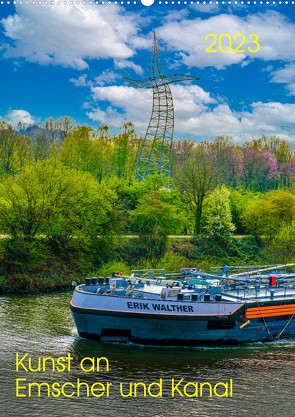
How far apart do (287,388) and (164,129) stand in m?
47.3

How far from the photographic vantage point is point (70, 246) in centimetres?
4191

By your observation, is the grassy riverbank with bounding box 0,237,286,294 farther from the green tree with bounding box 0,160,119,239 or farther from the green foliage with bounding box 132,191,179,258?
the green tree with bounding box 0,160,119,239

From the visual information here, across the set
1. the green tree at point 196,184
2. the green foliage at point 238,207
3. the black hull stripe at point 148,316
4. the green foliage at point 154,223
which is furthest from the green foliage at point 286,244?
the black hull stripe at point 148,316

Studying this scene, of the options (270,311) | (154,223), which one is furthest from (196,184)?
(270,311)

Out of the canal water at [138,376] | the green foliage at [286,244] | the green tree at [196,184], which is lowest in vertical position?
the canal water at [138,376]

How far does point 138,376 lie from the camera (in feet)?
56.2

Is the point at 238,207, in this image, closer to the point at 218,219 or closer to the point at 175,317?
the point at 218,219

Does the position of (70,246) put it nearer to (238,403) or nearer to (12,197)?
(12,197)

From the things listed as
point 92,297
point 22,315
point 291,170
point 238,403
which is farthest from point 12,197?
point 291,170

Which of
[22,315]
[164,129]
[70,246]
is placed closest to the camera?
[22,315]

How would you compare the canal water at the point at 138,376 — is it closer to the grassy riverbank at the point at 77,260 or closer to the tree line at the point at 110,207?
the grassy riverbank at the point at 77,260

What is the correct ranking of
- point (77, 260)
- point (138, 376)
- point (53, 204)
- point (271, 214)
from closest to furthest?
point (138, 376), point (53, 204), point (77, 260), point (271, 214)

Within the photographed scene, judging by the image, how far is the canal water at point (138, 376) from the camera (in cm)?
1439

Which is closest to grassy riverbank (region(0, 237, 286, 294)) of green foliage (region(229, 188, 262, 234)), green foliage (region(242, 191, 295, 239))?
green foliage (region(242, 191, 295, 239))
